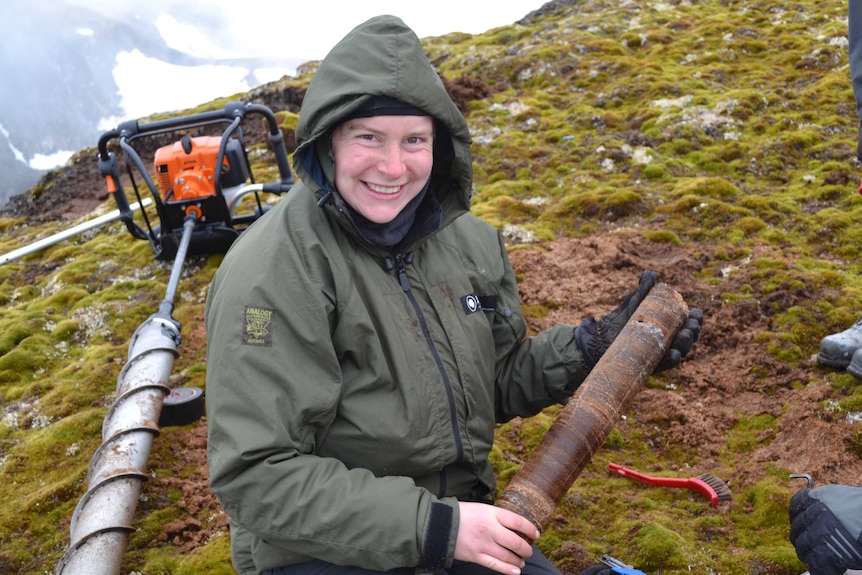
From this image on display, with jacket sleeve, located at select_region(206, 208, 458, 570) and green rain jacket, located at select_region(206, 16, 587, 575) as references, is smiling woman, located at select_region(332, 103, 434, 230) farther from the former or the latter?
jacket sleeve, located at select_region(206, 208, 458, 570)

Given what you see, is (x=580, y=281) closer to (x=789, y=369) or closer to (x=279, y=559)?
(x=789, y=369)

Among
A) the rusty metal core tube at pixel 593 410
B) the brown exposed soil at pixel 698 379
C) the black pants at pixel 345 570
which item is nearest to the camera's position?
the black pants at pixel 345 570

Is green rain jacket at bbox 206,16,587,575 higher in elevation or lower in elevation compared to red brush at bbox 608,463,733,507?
higher

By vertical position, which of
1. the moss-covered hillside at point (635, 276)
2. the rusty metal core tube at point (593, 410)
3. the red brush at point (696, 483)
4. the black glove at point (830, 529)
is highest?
the rusty metal core tube at point (593, 410)

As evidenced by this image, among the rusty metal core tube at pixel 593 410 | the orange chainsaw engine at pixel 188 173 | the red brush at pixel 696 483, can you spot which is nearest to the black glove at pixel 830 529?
the rusty metal core tube at pixel 593 410

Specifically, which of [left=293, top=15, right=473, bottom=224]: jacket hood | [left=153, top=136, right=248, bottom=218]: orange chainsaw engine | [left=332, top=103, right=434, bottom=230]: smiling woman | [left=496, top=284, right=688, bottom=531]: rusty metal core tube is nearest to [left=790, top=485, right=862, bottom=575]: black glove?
[left=496, top=284, right=688, bottom=531]: rusty metal core tube

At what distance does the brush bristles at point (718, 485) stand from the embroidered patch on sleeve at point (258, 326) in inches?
147

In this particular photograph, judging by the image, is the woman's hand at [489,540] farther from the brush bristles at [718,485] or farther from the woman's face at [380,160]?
the brush bristles at [718,485]

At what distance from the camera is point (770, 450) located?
527 centimetres

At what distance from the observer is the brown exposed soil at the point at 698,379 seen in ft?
17.0

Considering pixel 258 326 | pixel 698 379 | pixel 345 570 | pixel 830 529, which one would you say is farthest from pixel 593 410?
pixel 698 379

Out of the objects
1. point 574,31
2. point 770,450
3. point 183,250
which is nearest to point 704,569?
point 770,450

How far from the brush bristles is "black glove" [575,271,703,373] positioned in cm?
136

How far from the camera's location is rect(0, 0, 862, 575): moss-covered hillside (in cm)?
498
